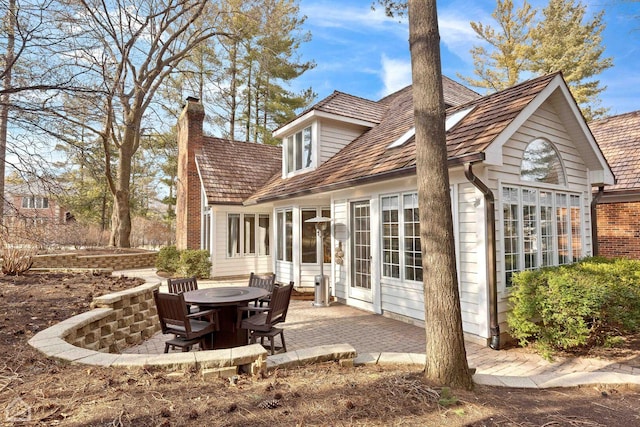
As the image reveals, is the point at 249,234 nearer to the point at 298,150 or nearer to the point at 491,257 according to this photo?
the point at 298,150

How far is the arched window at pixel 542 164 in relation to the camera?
6.16 meters

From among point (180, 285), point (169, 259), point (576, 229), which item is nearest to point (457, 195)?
point (576, 229)

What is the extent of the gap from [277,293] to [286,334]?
1804 millimetres

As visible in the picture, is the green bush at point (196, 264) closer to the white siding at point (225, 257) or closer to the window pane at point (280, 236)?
the white siding at point (225, 257)

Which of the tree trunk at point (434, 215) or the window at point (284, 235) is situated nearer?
the tree trunk at point (434, 215)

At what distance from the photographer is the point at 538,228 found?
6.23 meters

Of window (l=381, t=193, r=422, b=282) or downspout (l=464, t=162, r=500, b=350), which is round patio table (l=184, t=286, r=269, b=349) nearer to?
window (l=381, t=193, r=422, b=282)

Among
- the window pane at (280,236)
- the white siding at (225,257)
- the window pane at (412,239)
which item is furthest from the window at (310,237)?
the window pane at (412,239)

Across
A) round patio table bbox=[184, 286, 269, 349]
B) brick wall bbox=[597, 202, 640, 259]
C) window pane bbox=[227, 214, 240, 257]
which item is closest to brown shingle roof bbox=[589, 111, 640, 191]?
brick wall bbox=[597, 202, 640, 259]

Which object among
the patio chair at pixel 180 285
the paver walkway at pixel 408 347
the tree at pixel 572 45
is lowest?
the paver walkway at pixel 408 347

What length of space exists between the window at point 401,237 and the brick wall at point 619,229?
8748 millimetres

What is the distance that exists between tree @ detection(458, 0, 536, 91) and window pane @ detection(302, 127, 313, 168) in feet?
58.0

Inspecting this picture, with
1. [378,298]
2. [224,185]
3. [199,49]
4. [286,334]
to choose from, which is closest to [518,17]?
[199,49]

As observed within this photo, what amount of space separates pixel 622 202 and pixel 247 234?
42.4 feet
